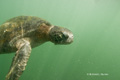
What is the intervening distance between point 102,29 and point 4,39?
1411 cm

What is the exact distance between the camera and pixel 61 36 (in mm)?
3883

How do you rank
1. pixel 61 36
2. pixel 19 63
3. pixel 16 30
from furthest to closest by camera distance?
1. pixel 16 30
2. pixel 61 36
3. pixel 19 63

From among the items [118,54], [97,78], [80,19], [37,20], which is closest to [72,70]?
[97,78]

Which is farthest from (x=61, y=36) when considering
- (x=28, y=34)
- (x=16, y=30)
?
(x=16, y=30)

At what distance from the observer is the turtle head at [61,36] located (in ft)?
12.6

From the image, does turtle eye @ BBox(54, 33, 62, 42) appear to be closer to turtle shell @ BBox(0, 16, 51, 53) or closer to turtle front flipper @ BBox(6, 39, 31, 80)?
turtle shell @ BBox(0, 16, 51, 53)

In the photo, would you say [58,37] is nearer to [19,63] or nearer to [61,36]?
[61,36]

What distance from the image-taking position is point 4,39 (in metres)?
4.07

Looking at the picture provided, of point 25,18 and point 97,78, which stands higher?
point 25,18

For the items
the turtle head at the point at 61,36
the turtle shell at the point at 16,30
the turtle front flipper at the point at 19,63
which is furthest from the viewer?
the turtle shell at the point at 16,30

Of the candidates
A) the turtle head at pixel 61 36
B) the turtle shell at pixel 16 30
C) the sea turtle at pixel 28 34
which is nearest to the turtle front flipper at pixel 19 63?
the sea turtle at pixel 28 34

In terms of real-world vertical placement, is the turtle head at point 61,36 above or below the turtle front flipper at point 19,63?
above

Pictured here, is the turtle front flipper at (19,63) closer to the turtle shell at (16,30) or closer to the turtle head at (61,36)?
the turtle shell at (16,30)

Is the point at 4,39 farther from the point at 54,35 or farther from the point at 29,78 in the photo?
the point at 29,78
